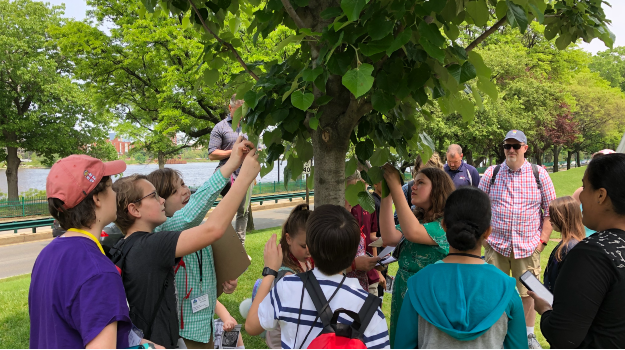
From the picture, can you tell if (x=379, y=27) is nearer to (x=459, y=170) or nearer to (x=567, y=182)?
(x=459, y=170)

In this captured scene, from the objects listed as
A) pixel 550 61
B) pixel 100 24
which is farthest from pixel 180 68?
pixel 550 61

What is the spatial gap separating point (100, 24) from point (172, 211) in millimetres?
15317

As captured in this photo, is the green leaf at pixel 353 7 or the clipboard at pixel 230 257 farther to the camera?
the clipboard at pixel 230 257

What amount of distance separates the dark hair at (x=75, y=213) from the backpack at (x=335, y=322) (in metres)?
0.97

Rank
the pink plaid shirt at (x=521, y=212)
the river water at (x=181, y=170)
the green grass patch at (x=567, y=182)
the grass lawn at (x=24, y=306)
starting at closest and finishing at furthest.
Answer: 1. the grass lawn at (x=24, y=306)
2. the pink plaid shirt at (x=521, y=212)
3. the green grass patch at (x=567, y=182)
4. the river water at (x=181, y=170)

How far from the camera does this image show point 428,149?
2.73 metres

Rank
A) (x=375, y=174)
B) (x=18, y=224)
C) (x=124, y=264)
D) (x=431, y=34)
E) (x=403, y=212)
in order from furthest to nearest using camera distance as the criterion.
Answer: (x=18, y=224) → (x=403, y=212) → (x=375, y=174) → (x=124, y=264) → (x=431, y=34)

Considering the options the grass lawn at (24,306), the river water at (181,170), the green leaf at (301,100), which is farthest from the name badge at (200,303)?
the river water at (181,170)

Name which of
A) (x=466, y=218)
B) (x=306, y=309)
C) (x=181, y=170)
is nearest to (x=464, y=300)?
(x=466, y=218)

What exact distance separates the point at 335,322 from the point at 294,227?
1095 millimetres

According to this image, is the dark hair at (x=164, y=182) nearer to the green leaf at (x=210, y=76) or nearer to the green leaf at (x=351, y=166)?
the green leaf at (x=210, y=76)

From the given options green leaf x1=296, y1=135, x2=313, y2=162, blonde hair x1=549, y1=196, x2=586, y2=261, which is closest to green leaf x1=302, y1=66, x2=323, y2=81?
green leaf x1=296, y1=135, x2=313, y2=162

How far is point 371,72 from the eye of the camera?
5.56ft

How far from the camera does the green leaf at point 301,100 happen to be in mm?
1756
